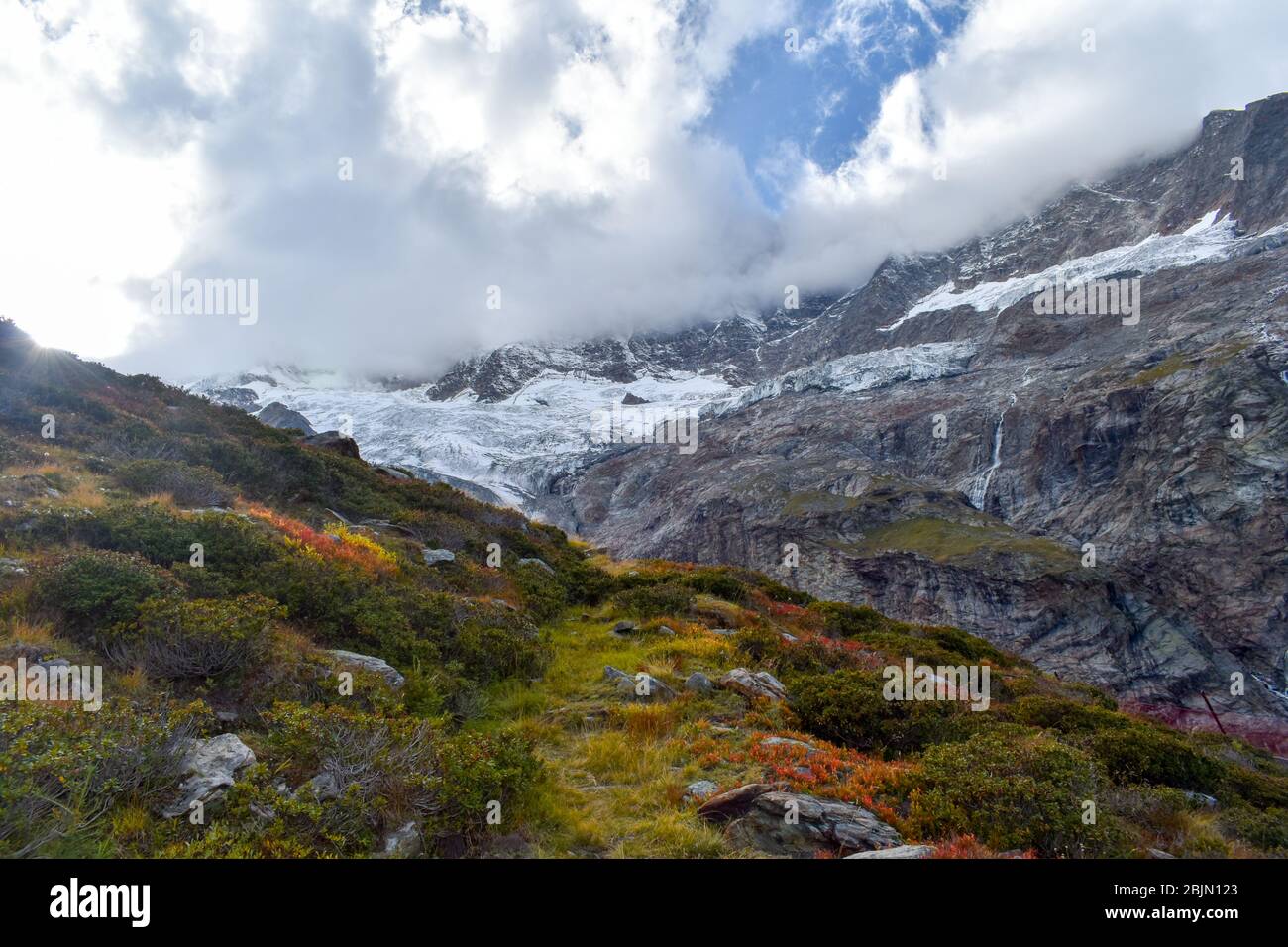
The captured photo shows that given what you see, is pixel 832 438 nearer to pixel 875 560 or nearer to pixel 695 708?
pixel 875 560

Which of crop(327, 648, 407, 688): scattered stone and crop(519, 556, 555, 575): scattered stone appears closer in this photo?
crop(327, 648, 407, 688): scattered stone

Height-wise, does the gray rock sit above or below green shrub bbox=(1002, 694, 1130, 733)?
above

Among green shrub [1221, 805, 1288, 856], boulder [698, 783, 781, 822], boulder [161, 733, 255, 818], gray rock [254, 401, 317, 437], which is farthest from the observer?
gray rock [254, 401, 317, 437]

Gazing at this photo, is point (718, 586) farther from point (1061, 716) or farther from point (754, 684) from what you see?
point (1061, 716)

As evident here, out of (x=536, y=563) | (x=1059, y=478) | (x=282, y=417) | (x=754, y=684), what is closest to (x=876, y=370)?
(x=1059, y=478)

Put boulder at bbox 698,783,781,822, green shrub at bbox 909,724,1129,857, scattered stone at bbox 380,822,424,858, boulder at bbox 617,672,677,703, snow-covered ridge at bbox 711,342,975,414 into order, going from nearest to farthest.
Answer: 1. scattered stone at bbox 380,822,424,858
2. green shrub at bbox 909,724,1129,857
3. boulder at bbox 698,783,781,822
4. boulder at bbox 617,672,677,703
5. snow-covered ridge at bbox 711,342,975,414

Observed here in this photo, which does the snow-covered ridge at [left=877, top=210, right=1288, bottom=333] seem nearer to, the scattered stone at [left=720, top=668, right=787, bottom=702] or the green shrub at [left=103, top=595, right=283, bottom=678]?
the scattered stone at [left=720, top=668, right=787, bottom=702]

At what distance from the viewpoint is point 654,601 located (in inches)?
709

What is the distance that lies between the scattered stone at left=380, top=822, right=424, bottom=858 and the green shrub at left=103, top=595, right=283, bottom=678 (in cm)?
366

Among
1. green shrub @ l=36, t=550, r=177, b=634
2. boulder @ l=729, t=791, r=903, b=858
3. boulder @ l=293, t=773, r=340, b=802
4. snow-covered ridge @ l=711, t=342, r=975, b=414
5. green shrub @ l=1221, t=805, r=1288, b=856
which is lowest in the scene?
green shrub @ l=1221, t=805, r=1288, b=856

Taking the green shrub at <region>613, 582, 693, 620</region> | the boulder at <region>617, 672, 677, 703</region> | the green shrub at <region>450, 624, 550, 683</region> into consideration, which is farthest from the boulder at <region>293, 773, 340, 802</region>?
the green shrub at <region>613, 582, 693, 620</region>

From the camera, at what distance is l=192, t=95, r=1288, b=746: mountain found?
190ft

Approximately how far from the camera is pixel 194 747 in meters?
5.44
